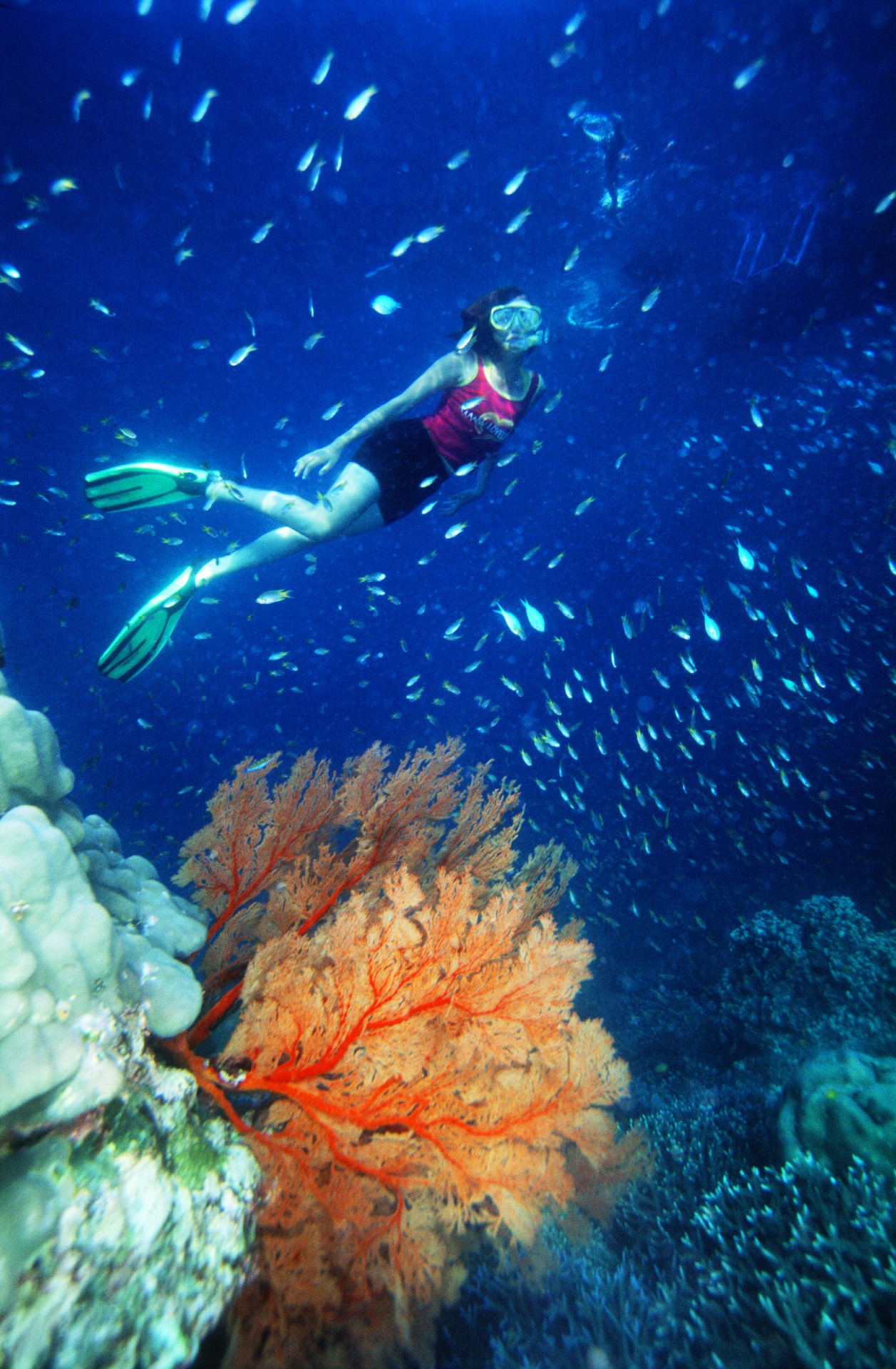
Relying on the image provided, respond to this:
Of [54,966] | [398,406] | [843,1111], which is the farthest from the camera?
[398,406]

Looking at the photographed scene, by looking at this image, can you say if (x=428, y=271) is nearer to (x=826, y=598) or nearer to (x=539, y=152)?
(x=539, y=152)

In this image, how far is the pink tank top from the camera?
5.98 metres

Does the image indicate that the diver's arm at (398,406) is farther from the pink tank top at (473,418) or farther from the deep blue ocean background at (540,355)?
the deep blue ocean background at (540,355)

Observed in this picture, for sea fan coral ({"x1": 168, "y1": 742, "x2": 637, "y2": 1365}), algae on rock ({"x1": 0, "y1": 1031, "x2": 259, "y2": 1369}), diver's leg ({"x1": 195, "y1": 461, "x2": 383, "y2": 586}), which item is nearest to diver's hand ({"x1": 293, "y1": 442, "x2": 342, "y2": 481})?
diver's leg ({"x1": 195, "y1": 461, "x2": 383, "y2": 586})

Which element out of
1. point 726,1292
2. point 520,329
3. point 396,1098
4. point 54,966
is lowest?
point 726,1292

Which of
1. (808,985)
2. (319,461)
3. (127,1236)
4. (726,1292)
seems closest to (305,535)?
(319,461)

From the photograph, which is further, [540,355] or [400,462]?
[540,355]

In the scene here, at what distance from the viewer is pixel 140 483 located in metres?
6.54

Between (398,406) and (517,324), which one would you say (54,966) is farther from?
(517,324)

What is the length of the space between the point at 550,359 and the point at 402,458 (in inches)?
795

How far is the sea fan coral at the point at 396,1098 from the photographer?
2.67 m

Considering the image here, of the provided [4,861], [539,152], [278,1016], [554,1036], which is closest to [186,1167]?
[278,1016]

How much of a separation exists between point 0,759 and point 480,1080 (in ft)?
10.5

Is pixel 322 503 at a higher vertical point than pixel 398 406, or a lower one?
lower
